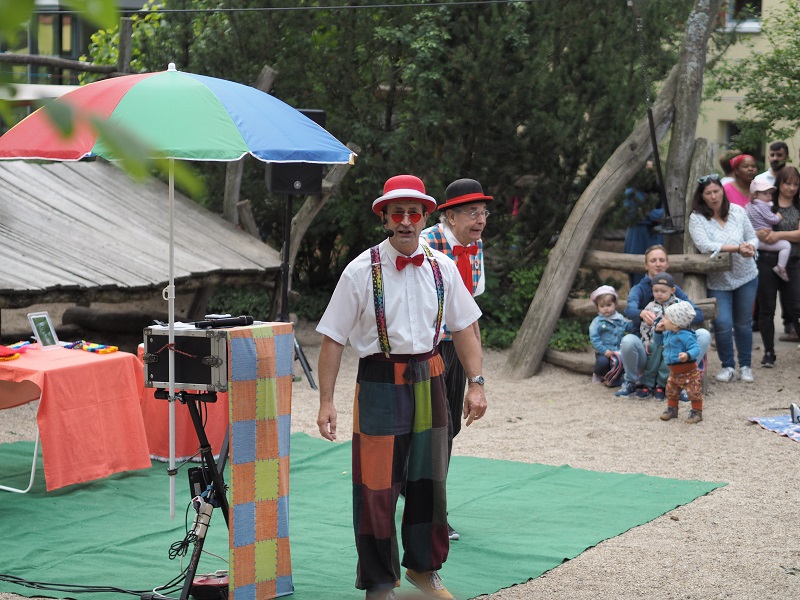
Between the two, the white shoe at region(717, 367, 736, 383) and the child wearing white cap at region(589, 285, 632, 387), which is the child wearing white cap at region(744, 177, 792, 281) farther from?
the child wearing white cap at region(589, 285, 632, 387)

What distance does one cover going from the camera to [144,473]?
6.41 m

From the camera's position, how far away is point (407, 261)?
396 centimetres

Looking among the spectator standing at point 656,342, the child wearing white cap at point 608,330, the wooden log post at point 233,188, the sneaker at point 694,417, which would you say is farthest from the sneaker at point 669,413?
the wooden log post at point 233,188

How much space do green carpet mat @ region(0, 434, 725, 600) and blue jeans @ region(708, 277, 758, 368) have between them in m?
2.96

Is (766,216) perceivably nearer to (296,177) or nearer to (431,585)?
(296,177)

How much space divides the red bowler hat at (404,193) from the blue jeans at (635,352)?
15.1 feet

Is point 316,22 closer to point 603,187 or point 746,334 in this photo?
point 603,187

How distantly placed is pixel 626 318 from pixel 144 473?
434 centimetres

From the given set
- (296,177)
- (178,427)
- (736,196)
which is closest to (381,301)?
(178,427)

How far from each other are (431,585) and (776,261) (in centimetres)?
622

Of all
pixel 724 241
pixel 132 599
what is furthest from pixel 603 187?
pixel 132 599

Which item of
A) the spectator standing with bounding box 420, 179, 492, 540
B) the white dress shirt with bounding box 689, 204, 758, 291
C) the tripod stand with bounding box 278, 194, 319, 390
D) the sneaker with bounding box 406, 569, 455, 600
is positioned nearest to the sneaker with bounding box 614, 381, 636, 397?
the white dress shirt with bounding box 689, 204, 758, 291

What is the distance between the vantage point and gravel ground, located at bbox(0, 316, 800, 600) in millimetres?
4535

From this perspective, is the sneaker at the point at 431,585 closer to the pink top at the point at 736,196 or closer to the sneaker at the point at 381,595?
the sneaker at the point at 381,595
